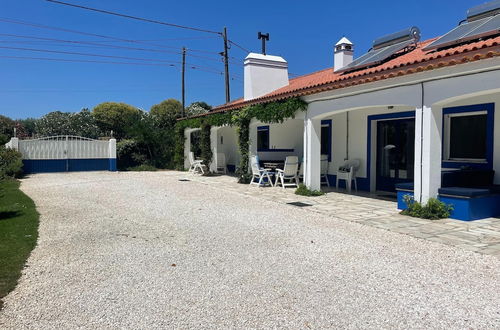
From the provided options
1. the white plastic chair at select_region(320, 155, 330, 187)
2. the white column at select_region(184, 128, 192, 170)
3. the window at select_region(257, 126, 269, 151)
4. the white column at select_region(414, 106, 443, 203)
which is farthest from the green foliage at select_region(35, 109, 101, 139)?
the white column at select_region(414, 106, 443, 203)

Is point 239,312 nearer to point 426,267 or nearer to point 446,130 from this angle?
point 426,267

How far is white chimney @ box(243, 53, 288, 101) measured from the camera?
57.4 feet

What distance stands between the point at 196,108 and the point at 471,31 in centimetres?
3074

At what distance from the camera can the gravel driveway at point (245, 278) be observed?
3.04 meters

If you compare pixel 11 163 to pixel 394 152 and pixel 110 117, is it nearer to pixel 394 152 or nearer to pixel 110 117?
pixel 394 152

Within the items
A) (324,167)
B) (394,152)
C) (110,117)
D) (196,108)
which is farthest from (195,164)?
(110,117)

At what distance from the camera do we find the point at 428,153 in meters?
7.17

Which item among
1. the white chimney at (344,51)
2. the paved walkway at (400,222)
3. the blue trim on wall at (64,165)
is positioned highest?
the white chimney at (344,51)

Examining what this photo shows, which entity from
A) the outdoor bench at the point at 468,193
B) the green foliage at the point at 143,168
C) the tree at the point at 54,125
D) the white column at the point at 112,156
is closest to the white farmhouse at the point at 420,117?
the outdoor bench at the point at 468,193

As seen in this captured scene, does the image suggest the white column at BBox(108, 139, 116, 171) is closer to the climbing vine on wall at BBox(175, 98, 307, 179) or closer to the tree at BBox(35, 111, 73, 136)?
the climbing vine on wall at BBox(175, 98, 307, 179)

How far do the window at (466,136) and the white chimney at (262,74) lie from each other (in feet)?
32.0

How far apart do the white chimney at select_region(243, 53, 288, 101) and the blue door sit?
7599mm

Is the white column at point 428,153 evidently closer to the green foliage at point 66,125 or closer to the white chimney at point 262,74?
the white chimney at point 262,74

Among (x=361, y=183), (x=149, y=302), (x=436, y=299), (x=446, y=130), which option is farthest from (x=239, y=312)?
(x=361, y=183)
